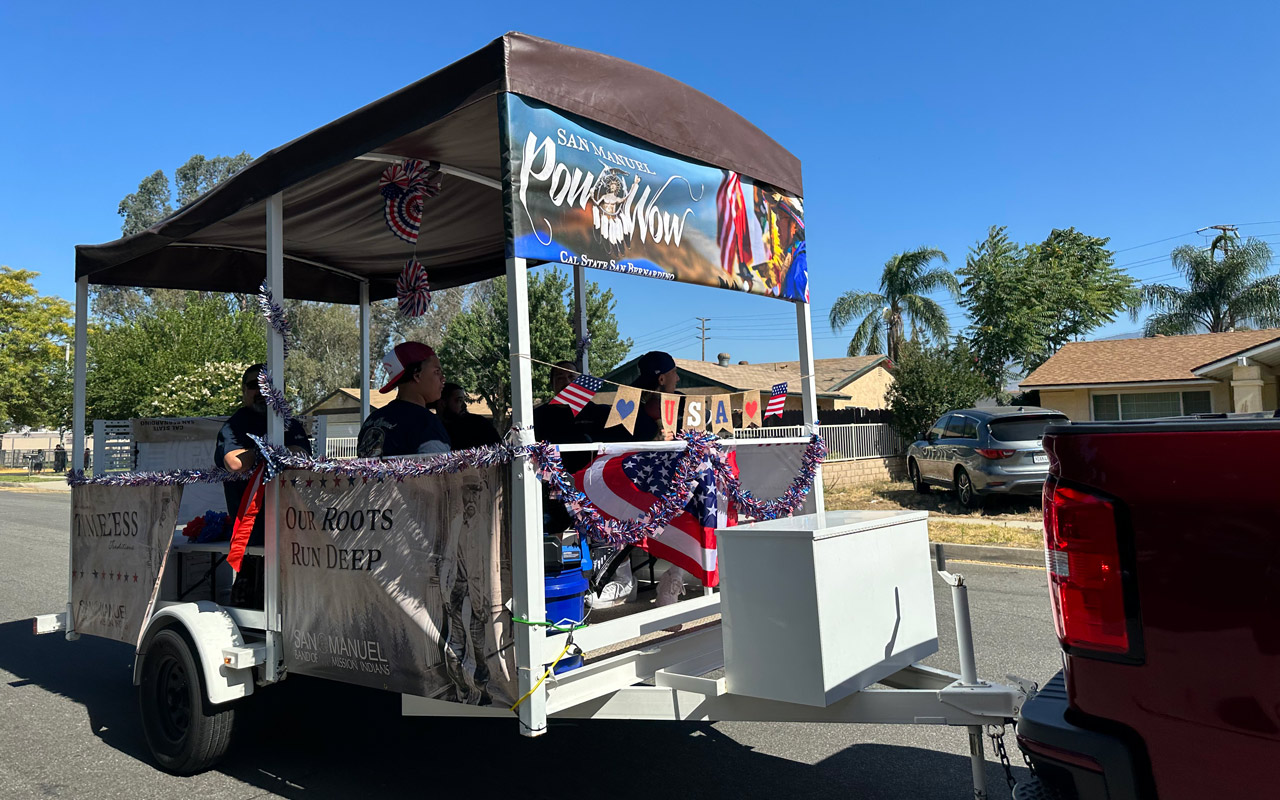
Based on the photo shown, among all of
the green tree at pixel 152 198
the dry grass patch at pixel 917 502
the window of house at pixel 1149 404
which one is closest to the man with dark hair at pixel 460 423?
the dry grass patch at pixel 917 502

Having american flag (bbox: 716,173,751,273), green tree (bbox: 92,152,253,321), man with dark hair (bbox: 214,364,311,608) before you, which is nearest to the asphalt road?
man with dark hair (bbox: 214,364,311,608)

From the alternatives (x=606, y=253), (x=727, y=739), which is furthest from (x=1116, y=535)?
(x=727, y=739)

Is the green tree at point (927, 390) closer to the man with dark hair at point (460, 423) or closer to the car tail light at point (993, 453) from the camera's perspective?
the car tail light at point (993, 453)

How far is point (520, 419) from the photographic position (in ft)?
10.2

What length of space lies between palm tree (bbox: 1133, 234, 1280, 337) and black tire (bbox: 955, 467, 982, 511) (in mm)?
26872

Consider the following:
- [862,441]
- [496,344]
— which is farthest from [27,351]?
[862,441]

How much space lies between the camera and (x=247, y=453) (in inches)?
176

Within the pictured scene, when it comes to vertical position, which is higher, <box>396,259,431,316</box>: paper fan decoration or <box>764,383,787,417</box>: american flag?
<box>396,259,431,316</box>: paper fan decoration

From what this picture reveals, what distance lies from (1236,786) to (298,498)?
3.68 m

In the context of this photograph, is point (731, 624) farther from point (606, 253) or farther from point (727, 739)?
point (727, 739)

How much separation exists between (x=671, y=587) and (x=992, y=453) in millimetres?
10955

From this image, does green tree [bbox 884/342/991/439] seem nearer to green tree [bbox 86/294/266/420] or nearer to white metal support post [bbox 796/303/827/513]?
white metal support post [bbox 796/303/827/513]

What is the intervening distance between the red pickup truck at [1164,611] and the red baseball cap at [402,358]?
3266 millimetres

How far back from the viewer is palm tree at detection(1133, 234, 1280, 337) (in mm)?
35844
